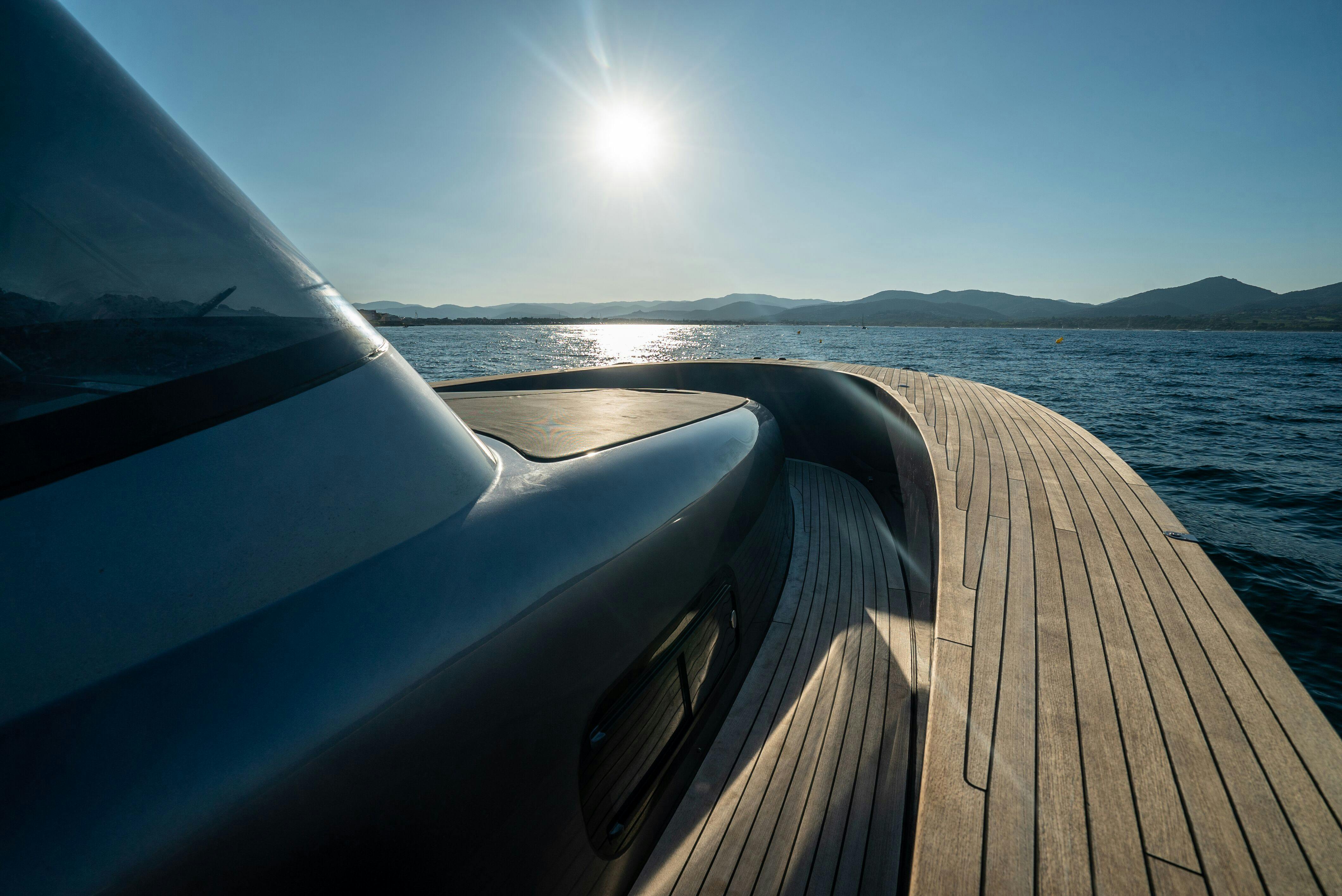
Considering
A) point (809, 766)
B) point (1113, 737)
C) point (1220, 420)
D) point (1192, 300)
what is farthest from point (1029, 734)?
point (1192, 300)

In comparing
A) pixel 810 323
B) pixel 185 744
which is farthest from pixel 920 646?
pixel 810 323

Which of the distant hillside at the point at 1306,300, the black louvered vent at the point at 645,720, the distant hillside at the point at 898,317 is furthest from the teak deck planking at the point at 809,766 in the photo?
the distant hillside at the point at 1306,300

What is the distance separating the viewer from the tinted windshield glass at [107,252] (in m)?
1.10

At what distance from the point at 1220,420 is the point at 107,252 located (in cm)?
2727

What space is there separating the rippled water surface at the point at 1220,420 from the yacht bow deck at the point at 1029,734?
4.58m

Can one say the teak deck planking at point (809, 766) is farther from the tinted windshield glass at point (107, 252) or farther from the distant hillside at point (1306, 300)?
the distant hillside at point (1306, 300)

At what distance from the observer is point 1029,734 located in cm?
181

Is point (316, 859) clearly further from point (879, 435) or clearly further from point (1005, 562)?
point (879, 435)

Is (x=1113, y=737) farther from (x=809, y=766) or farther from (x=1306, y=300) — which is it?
(x=1306, y=300)

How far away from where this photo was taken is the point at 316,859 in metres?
0.92

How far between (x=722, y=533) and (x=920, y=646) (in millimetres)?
2103

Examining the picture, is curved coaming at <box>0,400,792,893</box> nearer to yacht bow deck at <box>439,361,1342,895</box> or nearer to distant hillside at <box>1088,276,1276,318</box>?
yacht bow deck at <box>439,361,1342,895</box>

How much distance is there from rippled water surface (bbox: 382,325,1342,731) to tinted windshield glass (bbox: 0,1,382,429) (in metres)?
8.47

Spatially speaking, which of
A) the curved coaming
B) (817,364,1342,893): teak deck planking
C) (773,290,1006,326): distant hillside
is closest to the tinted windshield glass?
the curved coaming
